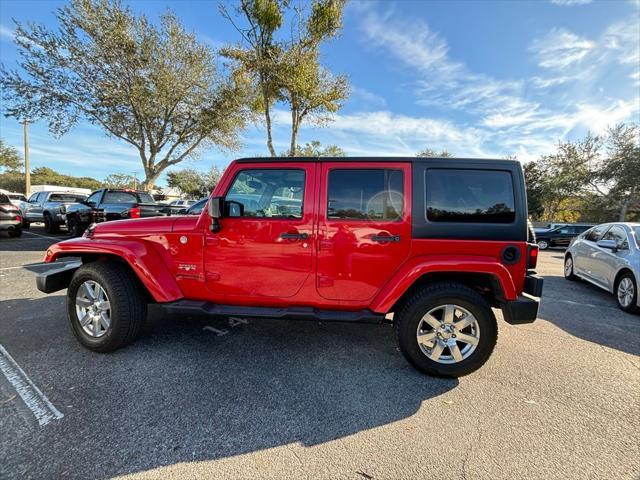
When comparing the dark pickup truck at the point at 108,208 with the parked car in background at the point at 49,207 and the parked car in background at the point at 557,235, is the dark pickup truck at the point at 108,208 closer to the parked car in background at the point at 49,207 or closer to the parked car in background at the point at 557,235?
the parked car in background at the point at 49,207

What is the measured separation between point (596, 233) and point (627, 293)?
2013 mm

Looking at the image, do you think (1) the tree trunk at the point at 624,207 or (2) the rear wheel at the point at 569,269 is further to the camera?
(1) the tree trunk at the point at 624,207

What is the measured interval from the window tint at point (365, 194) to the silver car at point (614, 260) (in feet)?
15.2

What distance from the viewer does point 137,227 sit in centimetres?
306

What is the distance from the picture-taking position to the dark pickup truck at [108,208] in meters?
9.17

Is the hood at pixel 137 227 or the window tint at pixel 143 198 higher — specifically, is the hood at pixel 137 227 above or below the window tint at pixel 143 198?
below

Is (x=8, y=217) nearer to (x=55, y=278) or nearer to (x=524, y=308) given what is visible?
(x=55, y=278)

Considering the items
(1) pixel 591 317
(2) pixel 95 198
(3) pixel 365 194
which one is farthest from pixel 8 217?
(1) pixel 591 317

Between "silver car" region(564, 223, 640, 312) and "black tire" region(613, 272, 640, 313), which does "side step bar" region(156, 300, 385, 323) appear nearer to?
"black tire" region(613, 272, 640, 313)

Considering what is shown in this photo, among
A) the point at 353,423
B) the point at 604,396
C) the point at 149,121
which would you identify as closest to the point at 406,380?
the point at 353,423

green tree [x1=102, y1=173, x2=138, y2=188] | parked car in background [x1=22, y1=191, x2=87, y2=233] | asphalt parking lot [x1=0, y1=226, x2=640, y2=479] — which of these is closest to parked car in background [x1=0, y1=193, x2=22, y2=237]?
parked car in background [x1=22, y1=191, x2=87, y2=233]

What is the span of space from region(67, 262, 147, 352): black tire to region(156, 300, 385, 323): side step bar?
0.30 metres

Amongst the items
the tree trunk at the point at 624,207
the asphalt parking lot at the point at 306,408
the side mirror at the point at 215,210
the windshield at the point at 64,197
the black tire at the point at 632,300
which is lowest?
the asphalt parking lot at the point at 306,408

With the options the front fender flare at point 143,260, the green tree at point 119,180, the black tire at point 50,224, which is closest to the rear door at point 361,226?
the front fender flare at point 143,260
